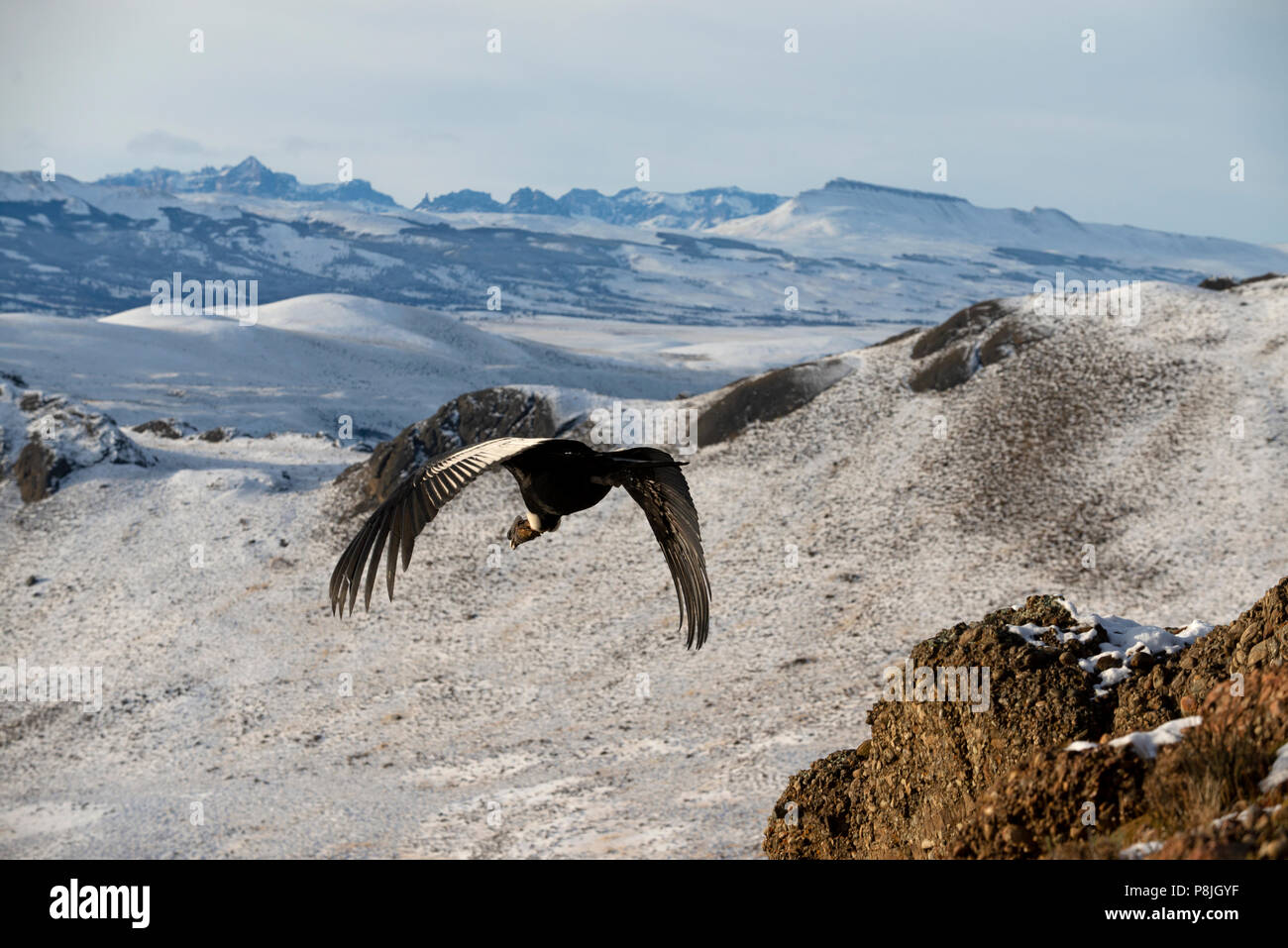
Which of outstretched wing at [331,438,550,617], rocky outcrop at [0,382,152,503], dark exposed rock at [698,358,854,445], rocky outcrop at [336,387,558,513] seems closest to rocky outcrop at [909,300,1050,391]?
dark exposed rock at [698,358,854,445]

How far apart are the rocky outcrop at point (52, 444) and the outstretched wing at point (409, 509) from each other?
49.9 metres

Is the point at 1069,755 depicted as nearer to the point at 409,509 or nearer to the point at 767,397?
the point at 409,509

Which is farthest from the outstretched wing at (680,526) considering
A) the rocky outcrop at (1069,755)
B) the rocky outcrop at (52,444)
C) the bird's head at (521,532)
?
the rocky outcrop at (52,444)

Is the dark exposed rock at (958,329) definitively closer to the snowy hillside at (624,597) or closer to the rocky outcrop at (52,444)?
the snowy hillside at (624,597)

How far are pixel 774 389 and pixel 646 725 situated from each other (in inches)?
955

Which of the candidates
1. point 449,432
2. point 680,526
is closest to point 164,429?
point 449,432

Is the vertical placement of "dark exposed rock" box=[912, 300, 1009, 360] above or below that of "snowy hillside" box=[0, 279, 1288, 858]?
above

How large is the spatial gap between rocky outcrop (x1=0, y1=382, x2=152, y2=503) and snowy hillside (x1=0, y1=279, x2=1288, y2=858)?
1.08 metres

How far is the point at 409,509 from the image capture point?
6605 millimetres

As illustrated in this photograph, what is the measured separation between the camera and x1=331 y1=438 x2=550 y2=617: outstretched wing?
6.36 meters

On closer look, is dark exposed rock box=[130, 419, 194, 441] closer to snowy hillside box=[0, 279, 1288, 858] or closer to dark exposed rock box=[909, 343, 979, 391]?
snowy hillside box=[0, 279, 1288, 858]

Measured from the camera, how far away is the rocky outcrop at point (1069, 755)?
7000 millimetres

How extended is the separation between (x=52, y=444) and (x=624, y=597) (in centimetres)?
3345

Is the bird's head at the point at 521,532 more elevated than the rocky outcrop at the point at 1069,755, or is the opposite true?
the bird's head at the point at 521,532
